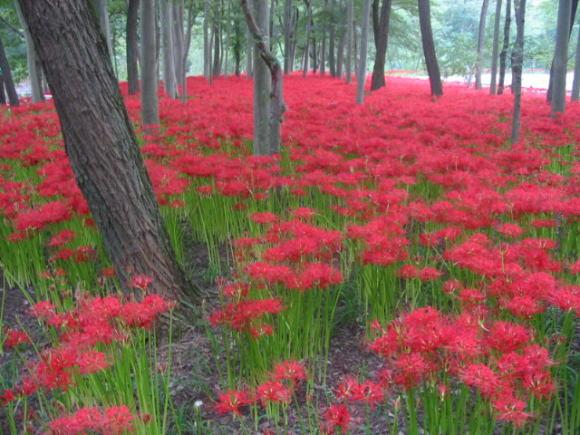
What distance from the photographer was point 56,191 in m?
4.56

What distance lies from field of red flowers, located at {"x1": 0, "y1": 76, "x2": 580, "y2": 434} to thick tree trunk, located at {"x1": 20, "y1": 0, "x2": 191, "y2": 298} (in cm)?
34

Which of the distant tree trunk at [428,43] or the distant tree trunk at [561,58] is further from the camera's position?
the distant tree trunk at [428,43]

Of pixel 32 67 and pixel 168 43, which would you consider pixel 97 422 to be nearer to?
pixel 168 43


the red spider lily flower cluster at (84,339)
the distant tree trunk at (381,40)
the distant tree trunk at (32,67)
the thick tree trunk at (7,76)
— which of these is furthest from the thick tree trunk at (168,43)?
the red spider lily flower cluster at (84,339)

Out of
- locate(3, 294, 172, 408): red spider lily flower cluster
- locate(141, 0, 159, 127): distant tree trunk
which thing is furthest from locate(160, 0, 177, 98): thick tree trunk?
locate(3, 294, 172, 408): red spider lily flower cluster

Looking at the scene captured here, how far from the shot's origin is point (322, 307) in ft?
13.2

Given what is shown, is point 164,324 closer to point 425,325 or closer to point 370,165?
point 425,325

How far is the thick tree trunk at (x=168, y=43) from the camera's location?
1382cm

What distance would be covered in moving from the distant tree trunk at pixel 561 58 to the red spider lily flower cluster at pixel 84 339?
1104 centimetres

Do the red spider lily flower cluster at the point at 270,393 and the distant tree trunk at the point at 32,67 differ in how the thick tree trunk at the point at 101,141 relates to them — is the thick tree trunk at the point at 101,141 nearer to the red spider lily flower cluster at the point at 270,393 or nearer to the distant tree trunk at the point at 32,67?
the red spider lily flower cluster at the point at 270,393

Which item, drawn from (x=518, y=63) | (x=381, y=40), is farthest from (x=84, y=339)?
(x=381, y=40)

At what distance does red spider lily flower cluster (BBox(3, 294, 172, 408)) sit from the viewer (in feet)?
6.57

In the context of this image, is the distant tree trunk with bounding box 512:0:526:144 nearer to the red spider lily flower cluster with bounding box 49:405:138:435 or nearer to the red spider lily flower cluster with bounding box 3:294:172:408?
the red spider lily flower cluster with bounding box 3:294:172:408

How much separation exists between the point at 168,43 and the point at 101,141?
12.4 metres
